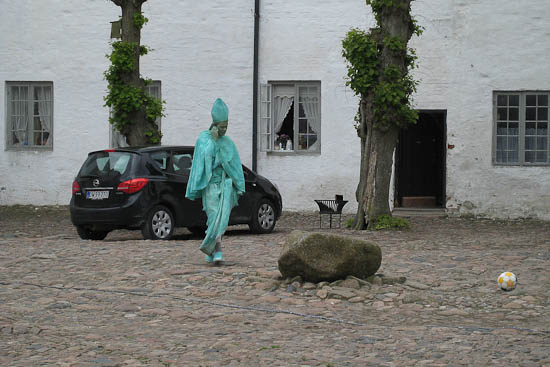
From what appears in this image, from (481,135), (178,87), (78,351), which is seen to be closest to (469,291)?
(78,351)

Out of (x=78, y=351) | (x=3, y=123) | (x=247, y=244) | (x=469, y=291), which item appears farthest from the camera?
(x=3, y=123)

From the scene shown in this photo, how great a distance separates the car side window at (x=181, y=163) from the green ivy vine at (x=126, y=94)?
2447 mm

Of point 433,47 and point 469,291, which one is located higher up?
point 433,47

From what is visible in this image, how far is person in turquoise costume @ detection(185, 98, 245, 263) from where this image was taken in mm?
10688

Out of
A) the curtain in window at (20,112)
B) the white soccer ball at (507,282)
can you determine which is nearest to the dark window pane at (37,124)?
the curtain in window at (20,112)

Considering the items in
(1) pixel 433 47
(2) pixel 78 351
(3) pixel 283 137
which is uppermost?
(1) pixel 433 47

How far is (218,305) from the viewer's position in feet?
27.2

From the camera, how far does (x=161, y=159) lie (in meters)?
14.2

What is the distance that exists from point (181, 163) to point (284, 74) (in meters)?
7.19

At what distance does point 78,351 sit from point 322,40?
1554cm

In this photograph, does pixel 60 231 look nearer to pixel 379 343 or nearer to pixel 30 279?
pixel 30 279

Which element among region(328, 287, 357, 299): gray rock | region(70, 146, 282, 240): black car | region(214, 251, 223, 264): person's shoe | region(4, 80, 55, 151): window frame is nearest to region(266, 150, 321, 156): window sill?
region(4, 80, 55, 151): window frame

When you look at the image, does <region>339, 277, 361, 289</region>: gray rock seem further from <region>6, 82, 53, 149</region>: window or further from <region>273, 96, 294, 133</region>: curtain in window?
<region>6, 82, 53, 149</region>: window

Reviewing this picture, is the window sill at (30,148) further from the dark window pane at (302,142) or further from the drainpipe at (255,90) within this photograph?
the dark window pane at (302,142)
